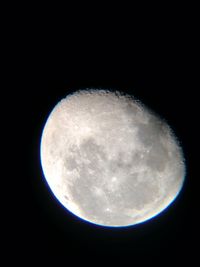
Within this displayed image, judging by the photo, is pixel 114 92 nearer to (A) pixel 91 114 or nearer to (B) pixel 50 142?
(A) pixel 91 114

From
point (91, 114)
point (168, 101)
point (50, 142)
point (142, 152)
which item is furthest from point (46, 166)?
point (168, 101)

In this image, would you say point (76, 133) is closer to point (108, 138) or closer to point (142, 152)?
point (108, 138)

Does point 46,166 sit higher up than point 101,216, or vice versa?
point 46,166

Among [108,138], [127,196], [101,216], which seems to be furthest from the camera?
[101,216]

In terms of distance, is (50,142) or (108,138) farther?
(50,142)

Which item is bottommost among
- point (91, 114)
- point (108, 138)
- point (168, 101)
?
point (108, 138)

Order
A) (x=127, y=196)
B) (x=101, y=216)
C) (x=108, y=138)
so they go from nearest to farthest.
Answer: (x=108, y=138) < (x=127, y=196) < (x=101, y=216)
